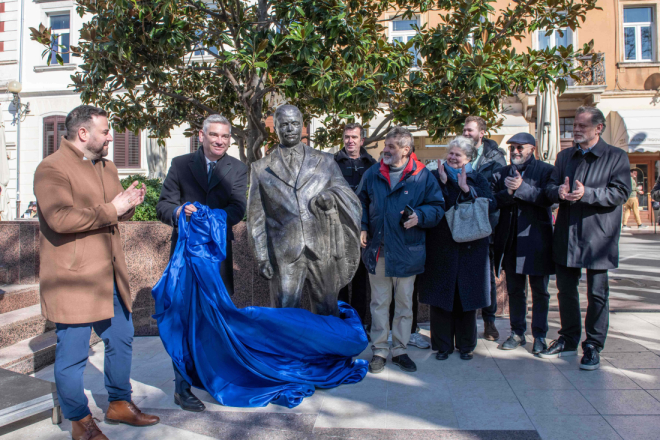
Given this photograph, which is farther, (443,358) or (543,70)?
(543,70)

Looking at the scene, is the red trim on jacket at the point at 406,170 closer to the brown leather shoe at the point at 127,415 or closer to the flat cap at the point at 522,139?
→ the flat cap at the point at 522,139

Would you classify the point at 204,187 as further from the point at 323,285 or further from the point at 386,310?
the point at 386,310

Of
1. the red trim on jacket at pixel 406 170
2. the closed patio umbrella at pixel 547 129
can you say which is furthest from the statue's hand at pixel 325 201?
the closed patio umbrella at pixel 547 129

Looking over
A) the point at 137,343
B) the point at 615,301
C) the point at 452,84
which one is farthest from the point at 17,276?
the point at 615,301

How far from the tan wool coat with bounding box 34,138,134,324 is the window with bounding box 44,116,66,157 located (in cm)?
1569

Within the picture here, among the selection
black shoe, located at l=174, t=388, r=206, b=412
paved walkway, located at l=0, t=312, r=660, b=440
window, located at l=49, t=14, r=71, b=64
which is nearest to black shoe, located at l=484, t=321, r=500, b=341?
paved walkway, located at l=0, t=312, r=660, b=440

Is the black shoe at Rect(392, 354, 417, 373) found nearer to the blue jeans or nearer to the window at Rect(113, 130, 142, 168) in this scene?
the blue jeans

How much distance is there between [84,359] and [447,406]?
7.60ft

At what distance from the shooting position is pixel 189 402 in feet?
10.9

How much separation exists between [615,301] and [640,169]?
545 inches

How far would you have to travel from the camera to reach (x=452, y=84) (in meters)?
5.15

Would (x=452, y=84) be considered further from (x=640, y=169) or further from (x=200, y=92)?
(x=640, y=169)

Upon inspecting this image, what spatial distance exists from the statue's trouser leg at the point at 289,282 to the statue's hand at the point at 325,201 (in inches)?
16.2

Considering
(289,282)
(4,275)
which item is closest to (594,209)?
(289,282)
